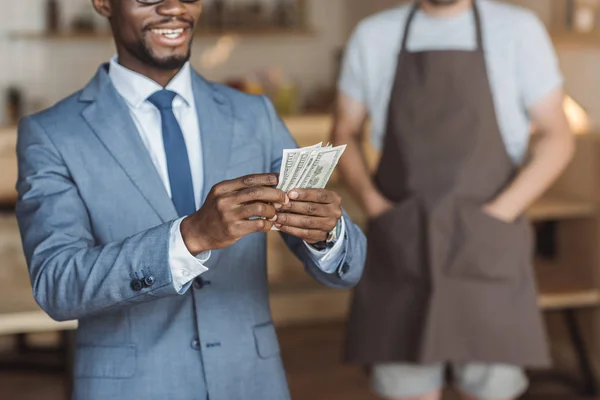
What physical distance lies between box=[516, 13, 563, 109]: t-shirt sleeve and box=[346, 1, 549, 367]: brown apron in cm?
11

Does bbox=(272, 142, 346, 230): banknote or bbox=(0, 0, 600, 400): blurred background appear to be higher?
bbox=(272, 142, 346, 230): banknote

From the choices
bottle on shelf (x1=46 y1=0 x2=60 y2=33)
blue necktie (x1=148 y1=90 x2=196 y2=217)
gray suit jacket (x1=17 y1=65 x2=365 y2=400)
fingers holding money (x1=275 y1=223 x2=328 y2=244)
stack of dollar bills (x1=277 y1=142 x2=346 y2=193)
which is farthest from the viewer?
bottle on shelf (x1=46 y1=0 x2=60 y2=33)

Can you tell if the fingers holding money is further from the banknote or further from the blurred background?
the blurred background

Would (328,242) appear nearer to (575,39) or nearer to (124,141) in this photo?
(124,141)

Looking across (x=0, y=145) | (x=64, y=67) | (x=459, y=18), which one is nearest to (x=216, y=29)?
(x=64, y=67)

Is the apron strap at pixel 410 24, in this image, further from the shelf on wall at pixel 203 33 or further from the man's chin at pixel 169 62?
the shelf on wall at pixel 203 33

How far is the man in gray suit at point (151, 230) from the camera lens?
1562mm

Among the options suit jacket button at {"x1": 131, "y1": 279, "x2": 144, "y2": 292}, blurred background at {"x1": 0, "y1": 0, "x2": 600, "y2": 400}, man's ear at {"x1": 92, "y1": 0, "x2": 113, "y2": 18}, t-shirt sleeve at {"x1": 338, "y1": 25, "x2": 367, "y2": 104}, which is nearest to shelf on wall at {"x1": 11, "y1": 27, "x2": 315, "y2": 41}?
blurred background at {"x1": 0, "y1": 0, "x2": 600, "y2": 400}

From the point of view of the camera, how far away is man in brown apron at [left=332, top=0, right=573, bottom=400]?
258 centimetres

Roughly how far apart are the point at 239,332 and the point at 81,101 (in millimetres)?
537

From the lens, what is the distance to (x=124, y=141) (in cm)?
173

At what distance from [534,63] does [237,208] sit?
1.42 metres

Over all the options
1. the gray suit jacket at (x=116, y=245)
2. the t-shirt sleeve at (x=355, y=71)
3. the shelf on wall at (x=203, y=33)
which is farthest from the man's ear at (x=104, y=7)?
the shelf on wall at (x=203, y=33)

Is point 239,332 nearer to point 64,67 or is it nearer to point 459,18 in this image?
point 459,18
